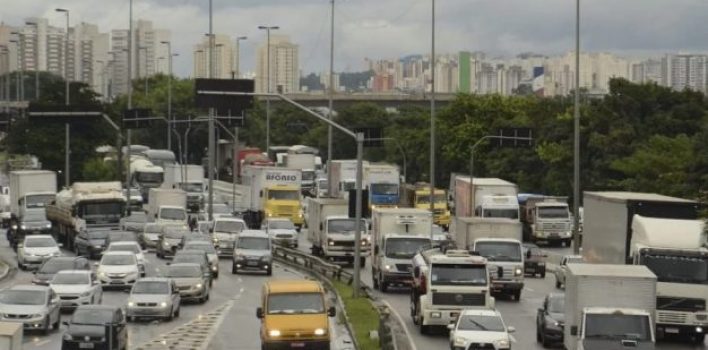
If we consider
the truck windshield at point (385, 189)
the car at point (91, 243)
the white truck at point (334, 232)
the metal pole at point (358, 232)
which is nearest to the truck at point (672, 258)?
the metal pole at point (358, 232)

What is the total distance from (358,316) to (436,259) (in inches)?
128

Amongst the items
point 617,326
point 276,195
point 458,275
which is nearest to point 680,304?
point 458,275

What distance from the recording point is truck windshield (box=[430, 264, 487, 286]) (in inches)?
1622

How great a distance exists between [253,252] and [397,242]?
11.2 m

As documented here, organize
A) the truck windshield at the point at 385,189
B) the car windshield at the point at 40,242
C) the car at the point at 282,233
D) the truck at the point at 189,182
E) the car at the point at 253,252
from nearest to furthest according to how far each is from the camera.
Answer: the car at the point at 253,252, the car windshield at the point at 40,242, the car at the point at 282,233, the truck windshield at the point at 385,189, the truck at the point at 189,182

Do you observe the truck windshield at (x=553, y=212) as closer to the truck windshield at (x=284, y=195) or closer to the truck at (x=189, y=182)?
the truck windshield at (x=284, y=195)

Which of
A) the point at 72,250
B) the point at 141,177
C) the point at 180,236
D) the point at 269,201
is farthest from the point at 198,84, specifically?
the point at 141,177

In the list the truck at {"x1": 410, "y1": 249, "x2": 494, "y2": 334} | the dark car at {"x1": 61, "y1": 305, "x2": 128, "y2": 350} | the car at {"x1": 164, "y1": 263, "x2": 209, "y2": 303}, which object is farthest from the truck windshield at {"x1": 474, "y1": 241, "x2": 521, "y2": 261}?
the dark car at {"x1": 61, "y1": 305, "x2": 128, "y2": 350}

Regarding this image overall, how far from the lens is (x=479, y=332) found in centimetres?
3538

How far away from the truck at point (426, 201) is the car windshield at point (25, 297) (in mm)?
53020

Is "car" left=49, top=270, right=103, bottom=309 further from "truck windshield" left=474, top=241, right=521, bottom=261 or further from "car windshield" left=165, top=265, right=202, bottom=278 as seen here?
"truck windshield" left=474, top=241, right=521, bottom=261

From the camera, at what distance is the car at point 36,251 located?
66.4 metres

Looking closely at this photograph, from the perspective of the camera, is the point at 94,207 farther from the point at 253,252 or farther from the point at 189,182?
the point at 189,182

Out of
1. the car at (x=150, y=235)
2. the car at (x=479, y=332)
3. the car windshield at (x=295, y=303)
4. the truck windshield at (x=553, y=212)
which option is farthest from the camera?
the truck windshield at (x=553, y=212)
